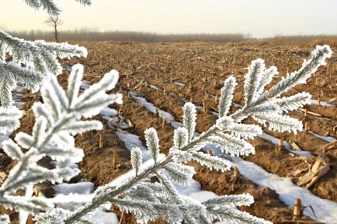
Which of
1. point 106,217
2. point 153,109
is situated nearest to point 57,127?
point 106,217

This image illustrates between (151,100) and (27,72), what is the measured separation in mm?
7249

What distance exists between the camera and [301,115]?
6957mm

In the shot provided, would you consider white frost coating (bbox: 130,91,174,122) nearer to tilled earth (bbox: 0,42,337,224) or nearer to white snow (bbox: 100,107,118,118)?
tilled earth (bbox: 0,42,337,224)

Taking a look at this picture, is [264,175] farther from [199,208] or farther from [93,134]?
[199,208]

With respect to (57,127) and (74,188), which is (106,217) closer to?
(74,188)

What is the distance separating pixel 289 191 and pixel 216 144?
3.33 m

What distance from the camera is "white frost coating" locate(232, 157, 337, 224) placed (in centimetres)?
379

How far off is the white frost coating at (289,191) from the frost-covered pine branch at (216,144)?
2808 millimetres

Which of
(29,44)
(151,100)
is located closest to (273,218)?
(29,44)

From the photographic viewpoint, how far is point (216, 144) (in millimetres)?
1298

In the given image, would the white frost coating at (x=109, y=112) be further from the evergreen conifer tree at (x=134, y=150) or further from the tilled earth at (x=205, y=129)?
the evergreen conifer tree at (x=134, y=150)

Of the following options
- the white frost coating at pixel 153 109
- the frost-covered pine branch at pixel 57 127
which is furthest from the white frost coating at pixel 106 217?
the white frost coating at pixel 153 109

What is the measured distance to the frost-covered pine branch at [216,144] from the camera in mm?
1154

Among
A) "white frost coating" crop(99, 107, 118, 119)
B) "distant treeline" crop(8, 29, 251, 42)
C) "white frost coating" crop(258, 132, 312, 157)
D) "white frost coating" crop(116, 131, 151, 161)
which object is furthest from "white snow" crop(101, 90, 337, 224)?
"distant treeline" crop(8, 29, 251, 42)
